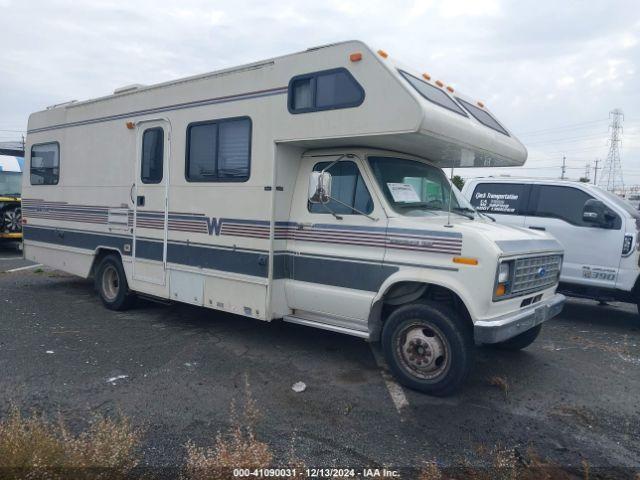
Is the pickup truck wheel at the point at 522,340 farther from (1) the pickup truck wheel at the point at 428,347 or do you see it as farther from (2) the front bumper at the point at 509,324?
(1) the pickup truck wheel at the point at 428,347

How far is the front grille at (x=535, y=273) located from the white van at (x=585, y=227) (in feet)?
7.13

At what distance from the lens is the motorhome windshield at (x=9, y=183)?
14.5 meters

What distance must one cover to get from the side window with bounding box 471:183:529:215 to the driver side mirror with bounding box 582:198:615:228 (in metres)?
1.03

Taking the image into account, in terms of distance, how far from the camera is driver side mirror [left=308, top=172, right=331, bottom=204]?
16.9ft

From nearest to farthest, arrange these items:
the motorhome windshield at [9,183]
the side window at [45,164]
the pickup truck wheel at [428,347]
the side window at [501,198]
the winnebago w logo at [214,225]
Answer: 1. the pickup truck wheel at [428,347]
2. the winnebago w logo at [214,225]
3. the side window at [45,164]
4. the side window at [501,198]
5. the motorhome windshield at [9,183]

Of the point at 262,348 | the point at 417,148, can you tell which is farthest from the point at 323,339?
the point at 417,148

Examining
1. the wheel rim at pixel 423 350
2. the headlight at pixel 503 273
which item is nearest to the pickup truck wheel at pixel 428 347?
the wheel rim at pixel 423 350

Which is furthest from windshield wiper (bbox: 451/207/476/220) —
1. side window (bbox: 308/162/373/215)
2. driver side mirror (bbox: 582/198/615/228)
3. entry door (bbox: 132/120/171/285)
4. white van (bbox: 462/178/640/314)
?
entry door (bbox: 132/120/171/285)

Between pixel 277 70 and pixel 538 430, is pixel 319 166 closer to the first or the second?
pixel 277 70

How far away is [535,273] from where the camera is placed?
17.0ft

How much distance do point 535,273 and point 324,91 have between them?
107 inches

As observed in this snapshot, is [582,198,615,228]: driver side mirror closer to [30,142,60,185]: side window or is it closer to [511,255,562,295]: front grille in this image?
[511,255,562,295]: front grille

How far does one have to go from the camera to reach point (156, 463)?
11.7 ft

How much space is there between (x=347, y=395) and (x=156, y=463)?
6.18 ft
